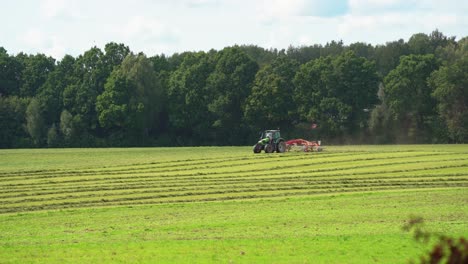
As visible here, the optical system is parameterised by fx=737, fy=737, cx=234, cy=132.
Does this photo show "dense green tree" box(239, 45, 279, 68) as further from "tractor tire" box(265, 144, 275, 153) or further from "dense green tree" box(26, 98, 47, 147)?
"tractor tire" box(265, 144, 275, 153)

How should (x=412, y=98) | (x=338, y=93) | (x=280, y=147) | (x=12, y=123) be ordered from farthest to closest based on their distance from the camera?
(x=338, y=93) < (x=12, y=123) < (x=412, y=98) < (x=280, y=147)

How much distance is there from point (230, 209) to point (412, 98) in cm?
7786

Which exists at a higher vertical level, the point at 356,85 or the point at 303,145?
the point at 356,85

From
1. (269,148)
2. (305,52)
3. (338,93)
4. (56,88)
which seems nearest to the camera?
(269,148)

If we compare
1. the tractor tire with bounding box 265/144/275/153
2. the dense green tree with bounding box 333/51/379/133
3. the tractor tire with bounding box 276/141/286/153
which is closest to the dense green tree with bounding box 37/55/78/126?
the dense green tree with bounding box 333/51/379/133

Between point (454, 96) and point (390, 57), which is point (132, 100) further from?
point (390, 57)

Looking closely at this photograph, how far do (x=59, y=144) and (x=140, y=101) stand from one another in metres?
13.5

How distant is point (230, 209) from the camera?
3039 cm

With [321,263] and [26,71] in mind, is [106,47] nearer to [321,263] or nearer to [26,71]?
[26,71]

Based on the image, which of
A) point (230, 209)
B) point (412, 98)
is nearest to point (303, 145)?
point (412, 98)

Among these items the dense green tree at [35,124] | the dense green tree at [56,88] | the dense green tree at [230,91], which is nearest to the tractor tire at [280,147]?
the dense green tree at [230,91]

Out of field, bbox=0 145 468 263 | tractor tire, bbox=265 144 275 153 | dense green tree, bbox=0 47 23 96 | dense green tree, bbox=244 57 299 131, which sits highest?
dense green tree, bbox=0 47 23 96

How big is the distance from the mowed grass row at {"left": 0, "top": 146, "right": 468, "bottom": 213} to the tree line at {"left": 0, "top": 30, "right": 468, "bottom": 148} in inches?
1501

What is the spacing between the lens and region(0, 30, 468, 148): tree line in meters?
103
